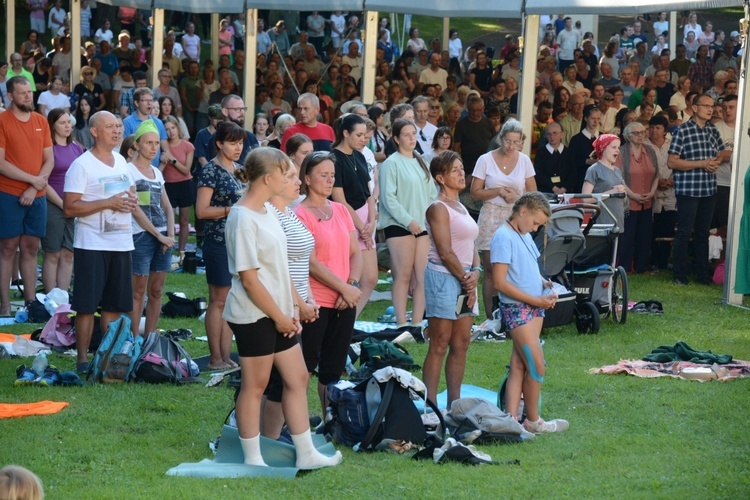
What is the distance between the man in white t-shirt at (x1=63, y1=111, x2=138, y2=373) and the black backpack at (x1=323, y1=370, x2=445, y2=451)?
2.49 m

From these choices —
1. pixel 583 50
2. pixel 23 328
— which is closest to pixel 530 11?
pixel 23 328

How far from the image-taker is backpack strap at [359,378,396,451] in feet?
21.2

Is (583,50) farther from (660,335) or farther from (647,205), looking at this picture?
(660,335)

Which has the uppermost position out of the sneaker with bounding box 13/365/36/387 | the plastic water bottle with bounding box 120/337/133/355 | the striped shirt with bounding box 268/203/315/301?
the striped shirt with bounding box 268/203/315/301

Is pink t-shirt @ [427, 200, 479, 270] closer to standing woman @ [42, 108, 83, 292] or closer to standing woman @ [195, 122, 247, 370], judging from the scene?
standing woman @ [195, 122, 247, 370]

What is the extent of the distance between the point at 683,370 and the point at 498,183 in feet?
9.35

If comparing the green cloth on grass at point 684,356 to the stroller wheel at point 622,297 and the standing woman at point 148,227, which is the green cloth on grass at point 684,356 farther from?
the standing woman at point 148,227

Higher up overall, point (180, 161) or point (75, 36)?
point (75, 36)

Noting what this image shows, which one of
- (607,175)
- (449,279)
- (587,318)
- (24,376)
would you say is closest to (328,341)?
(449,279)

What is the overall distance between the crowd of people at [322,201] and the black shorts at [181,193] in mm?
27

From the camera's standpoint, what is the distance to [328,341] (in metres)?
6.91

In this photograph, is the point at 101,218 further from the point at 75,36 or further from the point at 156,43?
the point at 75,36

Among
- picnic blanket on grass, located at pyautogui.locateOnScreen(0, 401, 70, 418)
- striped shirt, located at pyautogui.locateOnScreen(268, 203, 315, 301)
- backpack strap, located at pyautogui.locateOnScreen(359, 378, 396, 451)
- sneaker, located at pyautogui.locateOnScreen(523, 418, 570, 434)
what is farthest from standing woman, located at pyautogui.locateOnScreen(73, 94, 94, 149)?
backpack strap, located at pyautogui.locateOnScreen(359, 378, 396, 451)

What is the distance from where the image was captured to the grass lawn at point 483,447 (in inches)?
228
